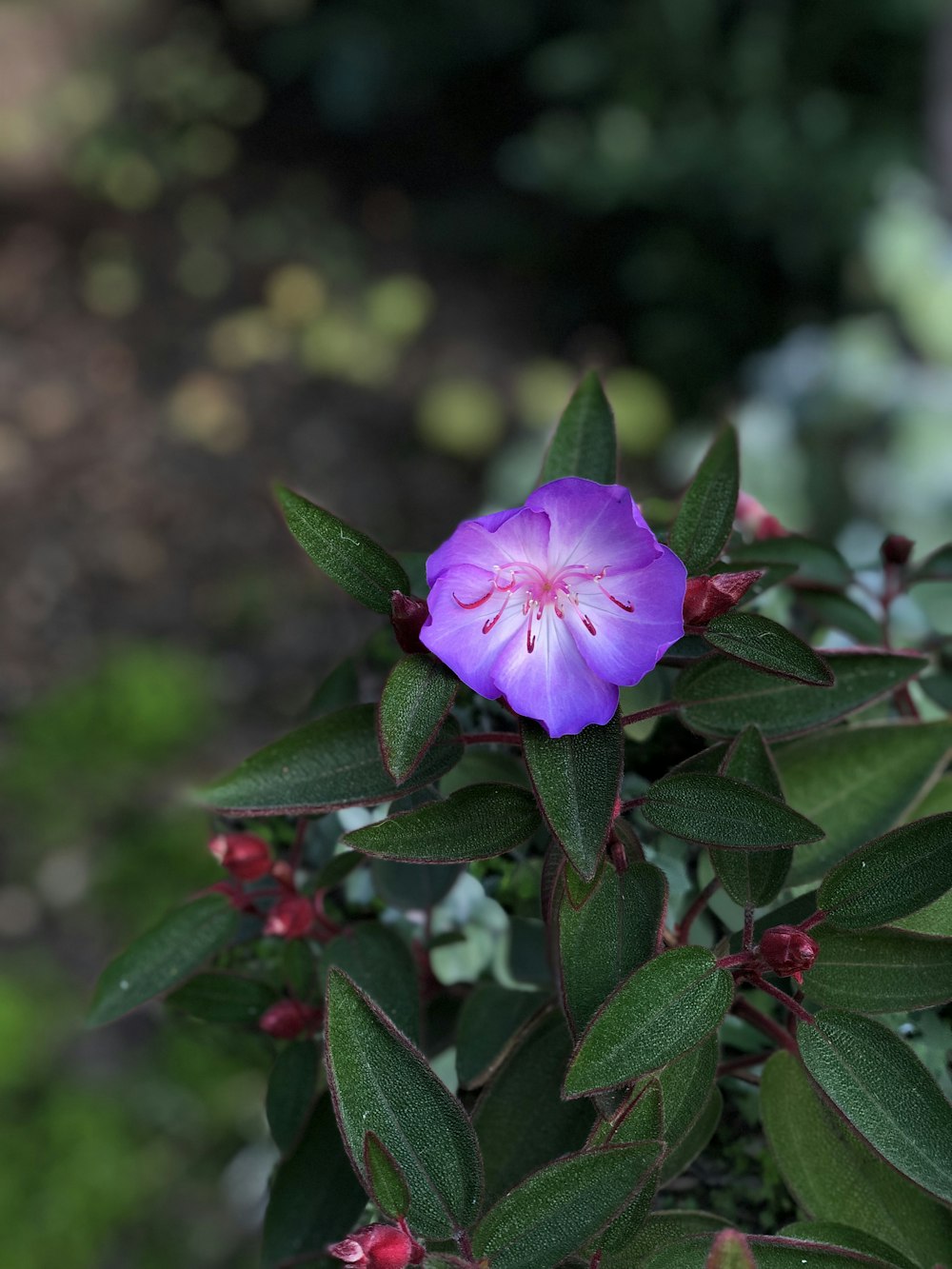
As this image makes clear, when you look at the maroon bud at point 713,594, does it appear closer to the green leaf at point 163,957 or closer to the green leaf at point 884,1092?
the green leaf at point 884,1092

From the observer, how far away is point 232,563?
8.75 feet

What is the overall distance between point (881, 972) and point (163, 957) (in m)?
0.40

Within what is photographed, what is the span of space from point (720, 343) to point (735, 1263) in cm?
253

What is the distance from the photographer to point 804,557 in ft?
2.62

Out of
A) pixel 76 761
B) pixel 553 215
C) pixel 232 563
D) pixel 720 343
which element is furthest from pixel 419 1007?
pixel 553 215

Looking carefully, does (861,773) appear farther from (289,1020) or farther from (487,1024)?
(289,1020)

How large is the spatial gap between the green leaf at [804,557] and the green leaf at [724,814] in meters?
0.19

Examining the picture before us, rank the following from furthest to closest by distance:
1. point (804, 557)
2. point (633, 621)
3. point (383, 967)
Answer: point (804, 557) → point (383, 967) → point (633, 621)

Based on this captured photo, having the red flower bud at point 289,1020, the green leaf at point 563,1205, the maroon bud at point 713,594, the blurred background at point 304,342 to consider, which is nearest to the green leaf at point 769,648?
the maroon bud at point 713,594

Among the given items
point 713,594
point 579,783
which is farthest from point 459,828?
point 713,594

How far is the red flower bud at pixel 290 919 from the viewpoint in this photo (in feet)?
2.31

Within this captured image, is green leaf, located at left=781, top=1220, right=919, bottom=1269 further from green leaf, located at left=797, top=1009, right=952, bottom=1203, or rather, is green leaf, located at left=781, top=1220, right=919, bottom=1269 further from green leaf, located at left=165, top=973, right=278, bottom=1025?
green leaf, located at left=165, top=973, right=278, bottom=1025

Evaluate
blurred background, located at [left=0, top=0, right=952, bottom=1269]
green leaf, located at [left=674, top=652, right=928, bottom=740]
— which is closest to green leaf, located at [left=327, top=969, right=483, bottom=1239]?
green leaf, located at [left=674, top=652, right=928, bottom=740]

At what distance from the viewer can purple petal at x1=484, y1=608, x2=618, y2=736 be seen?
57 centimetres
